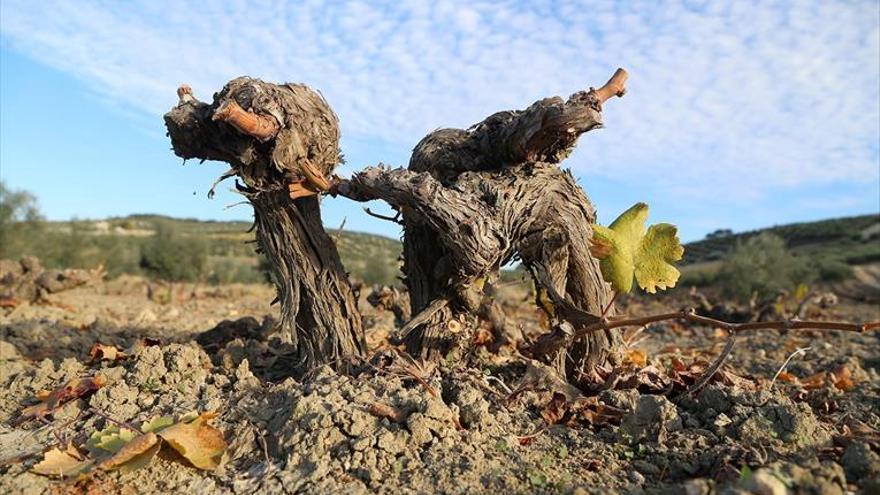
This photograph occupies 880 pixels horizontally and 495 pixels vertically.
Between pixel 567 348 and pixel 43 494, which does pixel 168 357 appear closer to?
pixel 43 494

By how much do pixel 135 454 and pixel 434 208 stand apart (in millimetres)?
1639

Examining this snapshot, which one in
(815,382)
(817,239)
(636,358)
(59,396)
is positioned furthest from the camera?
(817,239)

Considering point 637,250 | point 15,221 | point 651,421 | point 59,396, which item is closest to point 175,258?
point 15,221

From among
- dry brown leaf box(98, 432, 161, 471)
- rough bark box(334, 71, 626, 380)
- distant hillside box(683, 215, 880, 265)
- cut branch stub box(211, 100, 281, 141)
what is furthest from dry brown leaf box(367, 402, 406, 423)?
distant hillside box(683, 215, 880, 265)

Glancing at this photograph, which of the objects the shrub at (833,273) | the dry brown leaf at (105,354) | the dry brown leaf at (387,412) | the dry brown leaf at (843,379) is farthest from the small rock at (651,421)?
the shrub at (833,273)

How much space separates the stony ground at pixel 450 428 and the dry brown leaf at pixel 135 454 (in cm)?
4

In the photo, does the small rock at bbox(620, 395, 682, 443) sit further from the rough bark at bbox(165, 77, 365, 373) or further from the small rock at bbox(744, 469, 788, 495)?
the rough bark at bbox(165, 77, 365, 373)

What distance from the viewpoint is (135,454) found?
2.77 metres

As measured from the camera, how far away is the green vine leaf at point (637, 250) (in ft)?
11.7

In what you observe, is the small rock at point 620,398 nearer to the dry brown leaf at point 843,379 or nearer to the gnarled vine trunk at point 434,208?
the gnarled vine trunk at point 434,208

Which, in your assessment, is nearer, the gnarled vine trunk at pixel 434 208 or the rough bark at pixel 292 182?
the gnarled vine trunk at pixel 434 208

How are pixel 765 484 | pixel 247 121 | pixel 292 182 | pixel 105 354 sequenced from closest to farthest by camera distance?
pixel 765 484 < pixel 247 121 < pixel 292 182 < pixel 105 354

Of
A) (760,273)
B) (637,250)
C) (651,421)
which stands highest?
(760,273)

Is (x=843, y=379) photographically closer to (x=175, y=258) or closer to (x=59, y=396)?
(x=59, y=396)
